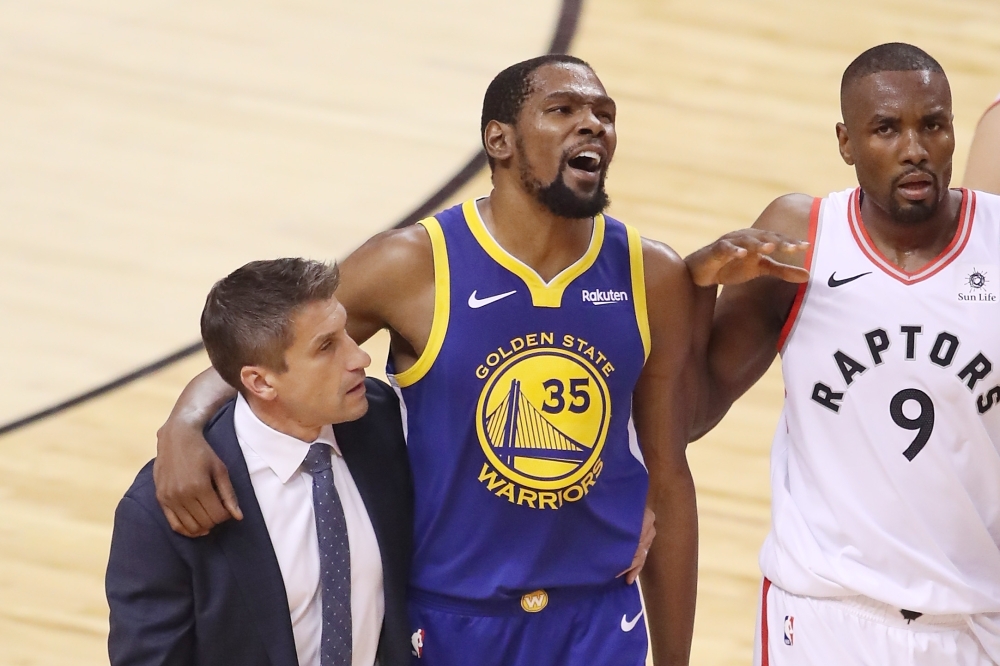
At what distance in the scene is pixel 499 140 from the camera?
2.85 m

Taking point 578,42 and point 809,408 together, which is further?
point 578,42

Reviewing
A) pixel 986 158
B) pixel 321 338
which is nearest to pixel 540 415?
pixel 321 338

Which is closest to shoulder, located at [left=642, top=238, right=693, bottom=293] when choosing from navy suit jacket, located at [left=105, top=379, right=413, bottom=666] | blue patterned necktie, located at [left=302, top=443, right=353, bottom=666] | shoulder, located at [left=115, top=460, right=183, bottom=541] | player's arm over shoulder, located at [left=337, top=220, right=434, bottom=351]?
player's arm over shoulder, located at [left=337, top=220, right=434, bottom=351]

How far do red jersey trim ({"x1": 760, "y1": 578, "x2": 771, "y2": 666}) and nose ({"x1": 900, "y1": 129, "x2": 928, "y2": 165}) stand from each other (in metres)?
0.96

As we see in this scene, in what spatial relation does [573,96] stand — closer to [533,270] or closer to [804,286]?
[533,270]

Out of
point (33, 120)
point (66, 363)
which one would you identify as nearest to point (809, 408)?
point (66, 363)

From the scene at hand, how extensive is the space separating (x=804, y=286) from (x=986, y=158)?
946 millimetres

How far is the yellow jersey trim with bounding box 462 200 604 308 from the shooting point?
2.80 m

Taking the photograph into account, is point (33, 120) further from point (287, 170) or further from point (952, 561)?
point (952, 561)

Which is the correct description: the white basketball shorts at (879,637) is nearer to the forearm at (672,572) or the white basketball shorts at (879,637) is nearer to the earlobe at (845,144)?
Answer: the forearm at (672,572)

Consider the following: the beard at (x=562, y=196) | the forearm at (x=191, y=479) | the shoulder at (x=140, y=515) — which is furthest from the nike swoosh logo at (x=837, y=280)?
the shoulder at (x=140, y=515)

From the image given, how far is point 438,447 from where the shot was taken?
279 centimetres

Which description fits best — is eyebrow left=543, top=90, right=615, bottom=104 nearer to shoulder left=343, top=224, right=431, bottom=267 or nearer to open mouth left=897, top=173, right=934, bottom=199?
shoulder left=343, top=224, right=431, bottom=267

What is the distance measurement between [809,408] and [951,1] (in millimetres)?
5387
